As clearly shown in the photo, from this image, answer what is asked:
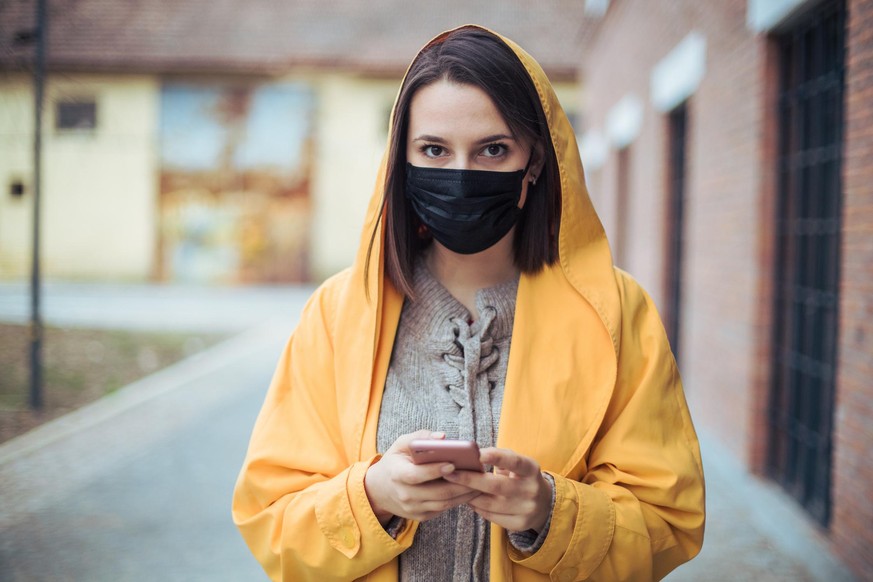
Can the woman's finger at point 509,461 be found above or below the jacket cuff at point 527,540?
above

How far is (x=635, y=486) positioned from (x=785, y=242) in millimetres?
4051

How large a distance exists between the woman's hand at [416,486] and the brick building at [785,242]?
292 centimetres

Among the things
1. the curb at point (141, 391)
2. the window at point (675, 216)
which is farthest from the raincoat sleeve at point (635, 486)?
the window at point (675, 216)

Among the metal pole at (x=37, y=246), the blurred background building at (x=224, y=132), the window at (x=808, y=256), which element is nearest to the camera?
the window at (x=808, y=256)

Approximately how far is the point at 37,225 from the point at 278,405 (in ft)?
21.3

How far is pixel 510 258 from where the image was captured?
201 cm

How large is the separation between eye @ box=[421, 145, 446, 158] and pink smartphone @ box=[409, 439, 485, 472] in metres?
0.69

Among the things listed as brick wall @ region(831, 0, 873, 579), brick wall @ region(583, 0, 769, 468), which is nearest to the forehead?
brick wall @ region(831, 0, 873, 579)

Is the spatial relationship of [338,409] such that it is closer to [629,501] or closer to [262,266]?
[629,501]

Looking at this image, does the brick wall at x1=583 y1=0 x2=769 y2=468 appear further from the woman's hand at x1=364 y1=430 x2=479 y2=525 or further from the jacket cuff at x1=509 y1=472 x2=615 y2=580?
the woman's hand at x1=364 y1=430 x2=479 y2=525

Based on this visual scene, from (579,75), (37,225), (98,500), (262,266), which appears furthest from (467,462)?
(262,266)

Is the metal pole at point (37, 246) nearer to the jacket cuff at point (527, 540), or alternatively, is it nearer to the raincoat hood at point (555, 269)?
the raincoat hood at point (555, 269)

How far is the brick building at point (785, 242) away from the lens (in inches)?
152

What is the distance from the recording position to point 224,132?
2066 cm
